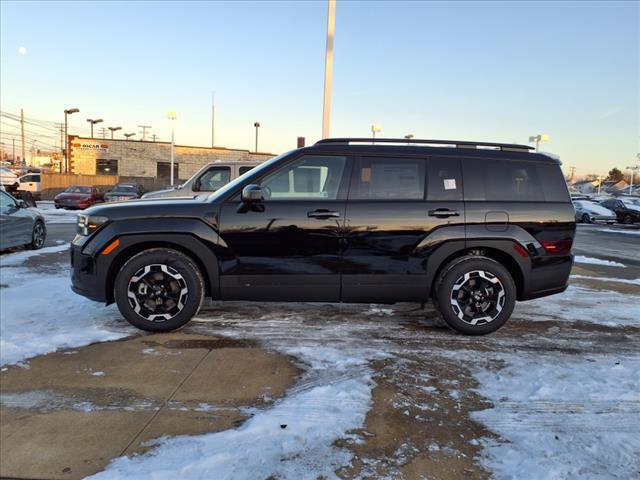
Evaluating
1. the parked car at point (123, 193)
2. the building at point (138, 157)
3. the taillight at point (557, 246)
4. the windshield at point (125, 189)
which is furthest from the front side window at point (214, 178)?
the building at point (138, 157)

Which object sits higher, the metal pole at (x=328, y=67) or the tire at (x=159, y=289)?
the metal pole at (x=328, y=67)

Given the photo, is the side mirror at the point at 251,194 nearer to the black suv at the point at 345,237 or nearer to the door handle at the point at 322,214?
the black suv at the point at 345,237

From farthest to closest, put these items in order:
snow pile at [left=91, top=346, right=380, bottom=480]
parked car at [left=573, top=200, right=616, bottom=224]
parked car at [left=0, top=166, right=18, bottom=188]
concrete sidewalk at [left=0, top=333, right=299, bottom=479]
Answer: parked car at [left=0, top=166, right=18, bottom=188], parked car at [left=573, top=200, right=616, bottom=224], concrete sidewalk at [left=0, top=333, right=299, bottom=479], snow pile at [left=91, top=346, right=380, bottom=480]

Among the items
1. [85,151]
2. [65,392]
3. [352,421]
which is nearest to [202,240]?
[65,392]

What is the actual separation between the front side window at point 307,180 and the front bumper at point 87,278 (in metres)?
1.83

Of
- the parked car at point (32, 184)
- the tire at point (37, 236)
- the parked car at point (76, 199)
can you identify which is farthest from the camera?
the parked car at point (32, 184)

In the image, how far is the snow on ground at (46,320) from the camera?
14.2 ft

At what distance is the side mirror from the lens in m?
4.39

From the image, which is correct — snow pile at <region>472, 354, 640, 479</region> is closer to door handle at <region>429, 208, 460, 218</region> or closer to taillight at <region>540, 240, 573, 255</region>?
taillight at <region>540, 240, 573, 255</region>

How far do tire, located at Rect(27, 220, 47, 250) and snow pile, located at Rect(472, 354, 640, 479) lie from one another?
1001 cm

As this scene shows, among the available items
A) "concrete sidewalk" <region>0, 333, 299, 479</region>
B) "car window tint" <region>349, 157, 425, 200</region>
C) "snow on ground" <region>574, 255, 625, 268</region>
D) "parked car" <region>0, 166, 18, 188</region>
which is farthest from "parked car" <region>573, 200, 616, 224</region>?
"parked car" <region>0, 166, 18, 188</region>

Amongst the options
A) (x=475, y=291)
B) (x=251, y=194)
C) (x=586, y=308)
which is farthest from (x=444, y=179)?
(x=586, y=308)

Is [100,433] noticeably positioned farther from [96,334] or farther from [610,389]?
[610,389]

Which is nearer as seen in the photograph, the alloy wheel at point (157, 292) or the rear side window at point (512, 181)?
the alloy wheel at point (157, 292)
